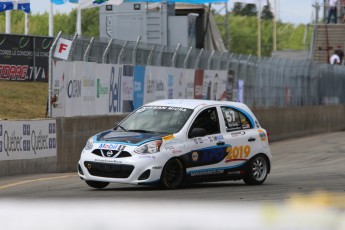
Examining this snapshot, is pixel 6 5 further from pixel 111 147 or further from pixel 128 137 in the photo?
pixel 111 147

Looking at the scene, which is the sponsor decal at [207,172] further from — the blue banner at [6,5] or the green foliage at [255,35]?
the green foliage at [255,35]

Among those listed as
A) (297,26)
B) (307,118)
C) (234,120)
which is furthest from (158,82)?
(297,26)

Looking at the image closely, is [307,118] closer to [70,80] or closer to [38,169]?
[70,80]

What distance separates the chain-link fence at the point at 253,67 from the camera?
22828mm

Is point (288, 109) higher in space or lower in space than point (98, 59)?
lower

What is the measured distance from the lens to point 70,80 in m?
20.5

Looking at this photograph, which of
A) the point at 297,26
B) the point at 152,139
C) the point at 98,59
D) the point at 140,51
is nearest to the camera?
the point at 152,139

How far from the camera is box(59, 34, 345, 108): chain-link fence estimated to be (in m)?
22.8

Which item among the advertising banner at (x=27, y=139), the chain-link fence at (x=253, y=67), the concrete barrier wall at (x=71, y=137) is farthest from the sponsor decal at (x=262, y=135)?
the chain-link fence at (x=253, y=67)

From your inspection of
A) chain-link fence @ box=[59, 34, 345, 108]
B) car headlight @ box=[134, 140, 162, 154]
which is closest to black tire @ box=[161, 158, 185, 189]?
car headlight @ box=[134, 140, 162, 154]

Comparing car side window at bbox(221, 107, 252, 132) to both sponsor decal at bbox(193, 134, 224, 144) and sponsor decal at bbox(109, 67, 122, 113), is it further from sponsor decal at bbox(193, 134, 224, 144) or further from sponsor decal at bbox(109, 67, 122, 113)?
sponsor decal at bbox(109, 67, 122, 113)

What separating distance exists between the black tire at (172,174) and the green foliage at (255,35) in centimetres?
11455

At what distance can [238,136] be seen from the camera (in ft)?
49.1

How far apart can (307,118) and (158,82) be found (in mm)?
14217
